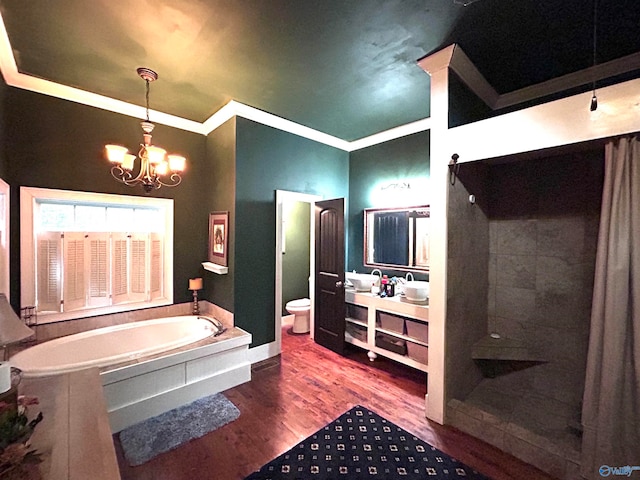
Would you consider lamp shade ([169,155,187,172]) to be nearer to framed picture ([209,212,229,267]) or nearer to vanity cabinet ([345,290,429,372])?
framed picture ([209,212,229,267])

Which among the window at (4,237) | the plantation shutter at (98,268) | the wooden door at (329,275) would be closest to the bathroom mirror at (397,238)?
the wooden door at (329,275)

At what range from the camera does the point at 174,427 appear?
217 cm

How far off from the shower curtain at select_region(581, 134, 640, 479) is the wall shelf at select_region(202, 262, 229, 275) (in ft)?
10.3

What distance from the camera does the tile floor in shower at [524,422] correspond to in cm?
175

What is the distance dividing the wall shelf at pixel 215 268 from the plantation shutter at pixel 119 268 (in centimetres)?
83

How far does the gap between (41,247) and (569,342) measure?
193 inches

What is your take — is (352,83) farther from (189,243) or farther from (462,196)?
(189,243)

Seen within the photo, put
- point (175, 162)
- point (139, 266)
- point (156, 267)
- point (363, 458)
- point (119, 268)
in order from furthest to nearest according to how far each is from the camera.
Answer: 1. point (156, 267)
2. point (139, 266)
3. point (119, 268)
4. point (175, 162)
5. point (363, 458)

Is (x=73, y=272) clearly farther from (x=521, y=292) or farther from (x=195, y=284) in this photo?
(x=521, y=292)

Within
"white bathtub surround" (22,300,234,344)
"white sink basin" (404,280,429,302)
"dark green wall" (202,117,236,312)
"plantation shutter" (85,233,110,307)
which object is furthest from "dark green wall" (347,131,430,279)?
"plantation shutter" (85,233,110,307)

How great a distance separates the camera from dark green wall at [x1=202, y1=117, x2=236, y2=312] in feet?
10.2

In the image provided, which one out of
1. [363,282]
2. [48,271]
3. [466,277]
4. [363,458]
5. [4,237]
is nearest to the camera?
[363,458]

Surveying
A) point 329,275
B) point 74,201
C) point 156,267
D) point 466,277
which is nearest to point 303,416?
point 329,275

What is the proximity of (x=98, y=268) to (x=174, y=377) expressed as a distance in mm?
1510
